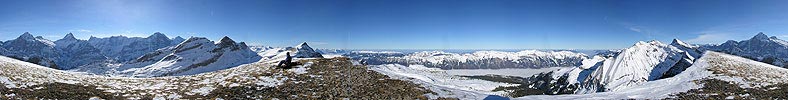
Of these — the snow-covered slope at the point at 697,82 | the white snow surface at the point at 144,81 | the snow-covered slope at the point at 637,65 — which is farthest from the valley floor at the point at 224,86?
the snow-covered slope at the point at 637,65

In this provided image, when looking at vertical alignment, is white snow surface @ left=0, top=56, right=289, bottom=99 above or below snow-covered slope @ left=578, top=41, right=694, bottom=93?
above

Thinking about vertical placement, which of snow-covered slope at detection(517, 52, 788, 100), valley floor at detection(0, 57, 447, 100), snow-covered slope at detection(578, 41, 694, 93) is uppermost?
valley floor at detection(0, 57, 447, 100)

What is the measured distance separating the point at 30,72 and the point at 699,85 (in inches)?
1618

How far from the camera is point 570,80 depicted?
642ft

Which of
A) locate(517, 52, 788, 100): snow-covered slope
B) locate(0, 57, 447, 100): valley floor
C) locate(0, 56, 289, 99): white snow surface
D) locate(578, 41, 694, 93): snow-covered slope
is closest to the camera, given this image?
locate(0, 57, 447, 100): valley floor

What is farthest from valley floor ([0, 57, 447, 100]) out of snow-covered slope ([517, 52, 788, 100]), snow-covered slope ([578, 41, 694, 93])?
snow-covered slope ([578, 41, 694, 93])

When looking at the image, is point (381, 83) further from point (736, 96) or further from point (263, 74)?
point (736, 96)

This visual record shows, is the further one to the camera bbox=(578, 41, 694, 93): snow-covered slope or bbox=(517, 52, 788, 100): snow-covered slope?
bbox=(578, 41, 694, 93): snow-covered slope

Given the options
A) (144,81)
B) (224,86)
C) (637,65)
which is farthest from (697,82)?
(637,65)

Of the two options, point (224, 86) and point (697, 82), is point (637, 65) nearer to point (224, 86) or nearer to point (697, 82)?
point (697, 82)

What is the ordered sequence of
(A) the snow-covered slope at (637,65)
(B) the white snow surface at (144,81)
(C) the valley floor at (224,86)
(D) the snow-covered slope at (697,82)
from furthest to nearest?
(A) the snow-covered slope at (637,65), (D) the snow-covered slope at (697,82), (B) the white snow surface at (144,81), (C) the valley floor at (224,86)

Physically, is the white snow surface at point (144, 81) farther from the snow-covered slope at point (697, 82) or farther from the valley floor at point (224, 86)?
the snow-covered slope at point (697, 82)

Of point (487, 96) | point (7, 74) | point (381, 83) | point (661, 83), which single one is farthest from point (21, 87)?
point (661, 83)

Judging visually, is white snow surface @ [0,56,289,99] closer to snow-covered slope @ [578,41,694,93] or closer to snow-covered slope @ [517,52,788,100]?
snow-covered slope @ [517,52,788,100]
